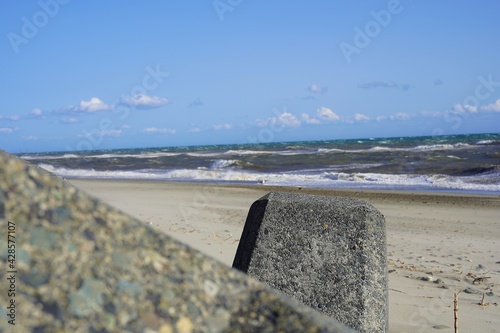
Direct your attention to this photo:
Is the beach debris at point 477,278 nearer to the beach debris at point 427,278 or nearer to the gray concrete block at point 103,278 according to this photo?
the beach debris at point 427,278

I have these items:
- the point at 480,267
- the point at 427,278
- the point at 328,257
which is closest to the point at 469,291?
the point at 427,278

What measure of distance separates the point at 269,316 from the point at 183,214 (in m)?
10.5

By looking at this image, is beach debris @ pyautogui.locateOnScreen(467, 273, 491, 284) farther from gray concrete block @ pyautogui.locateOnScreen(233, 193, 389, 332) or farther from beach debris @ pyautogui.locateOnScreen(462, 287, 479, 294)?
gray concrete block @ pyautogui.locateOnScreen(233, 193, 389, 332)

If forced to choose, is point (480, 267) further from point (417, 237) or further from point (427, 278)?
point (417, 237)

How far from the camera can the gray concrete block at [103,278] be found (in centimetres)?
87

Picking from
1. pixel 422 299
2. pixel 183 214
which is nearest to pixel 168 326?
pixel 422 299

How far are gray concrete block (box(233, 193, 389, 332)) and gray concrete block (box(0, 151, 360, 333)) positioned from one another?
6.93 ft

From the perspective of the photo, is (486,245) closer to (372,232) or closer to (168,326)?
(372,232)

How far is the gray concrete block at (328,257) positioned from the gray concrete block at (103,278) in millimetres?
2113

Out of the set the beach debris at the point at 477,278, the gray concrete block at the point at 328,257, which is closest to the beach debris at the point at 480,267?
the beach debris at the point at 477,278

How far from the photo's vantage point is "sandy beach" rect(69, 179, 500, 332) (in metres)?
4.78

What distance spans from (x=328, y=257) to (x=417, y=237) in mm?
6403

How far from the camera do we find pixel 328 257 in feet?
10.2

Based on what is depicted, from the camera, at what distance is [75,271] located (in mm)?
904
